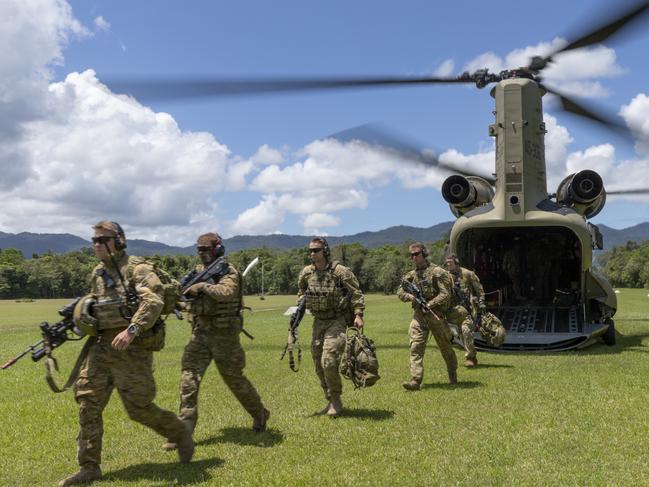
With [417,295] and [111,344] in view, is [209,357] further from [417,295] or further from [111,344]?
[417,295]

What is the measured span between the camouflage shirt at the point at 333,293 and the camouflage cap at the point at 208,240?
136 cm

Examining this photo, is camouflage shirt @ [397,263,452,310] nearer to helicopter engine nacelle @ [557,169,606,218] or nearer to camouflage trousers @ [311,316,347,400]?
camouflage trousers @ [311,316,347,400]

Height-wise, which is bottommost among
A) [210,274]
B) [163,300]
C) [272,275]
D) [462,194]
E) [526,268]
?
[163,300]

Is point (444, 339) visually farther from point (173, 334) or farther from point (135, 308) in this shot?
point (173, 334)

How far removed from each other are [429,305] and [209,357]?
3699mm

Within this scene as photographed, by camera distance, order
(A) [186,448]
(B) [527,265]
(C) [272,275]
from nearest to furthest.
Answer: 1. (A) [186,448]
2. (B) [527,265]
3. (C) [272,275]

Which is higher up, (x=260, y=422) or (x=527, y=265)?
(x=527, y=265)

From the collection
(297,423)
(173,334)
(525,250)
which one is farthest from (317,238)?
(173,334)

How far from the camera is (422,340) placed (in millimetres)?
9016

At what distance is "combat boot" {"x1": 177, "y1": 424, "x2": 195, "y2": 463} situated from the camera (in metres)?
5.48

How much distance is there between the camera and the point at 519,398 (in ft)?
26.2

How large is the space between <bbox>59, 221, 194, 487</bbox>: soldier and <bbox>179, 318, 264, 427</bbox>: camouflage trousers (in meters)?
0.96

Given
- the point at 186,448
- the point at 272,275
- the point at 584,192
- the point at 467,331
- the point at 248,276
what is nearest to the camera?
the point at 186,448

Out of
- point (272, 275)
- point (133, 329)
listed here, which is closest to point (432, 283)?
point (133, 329)
